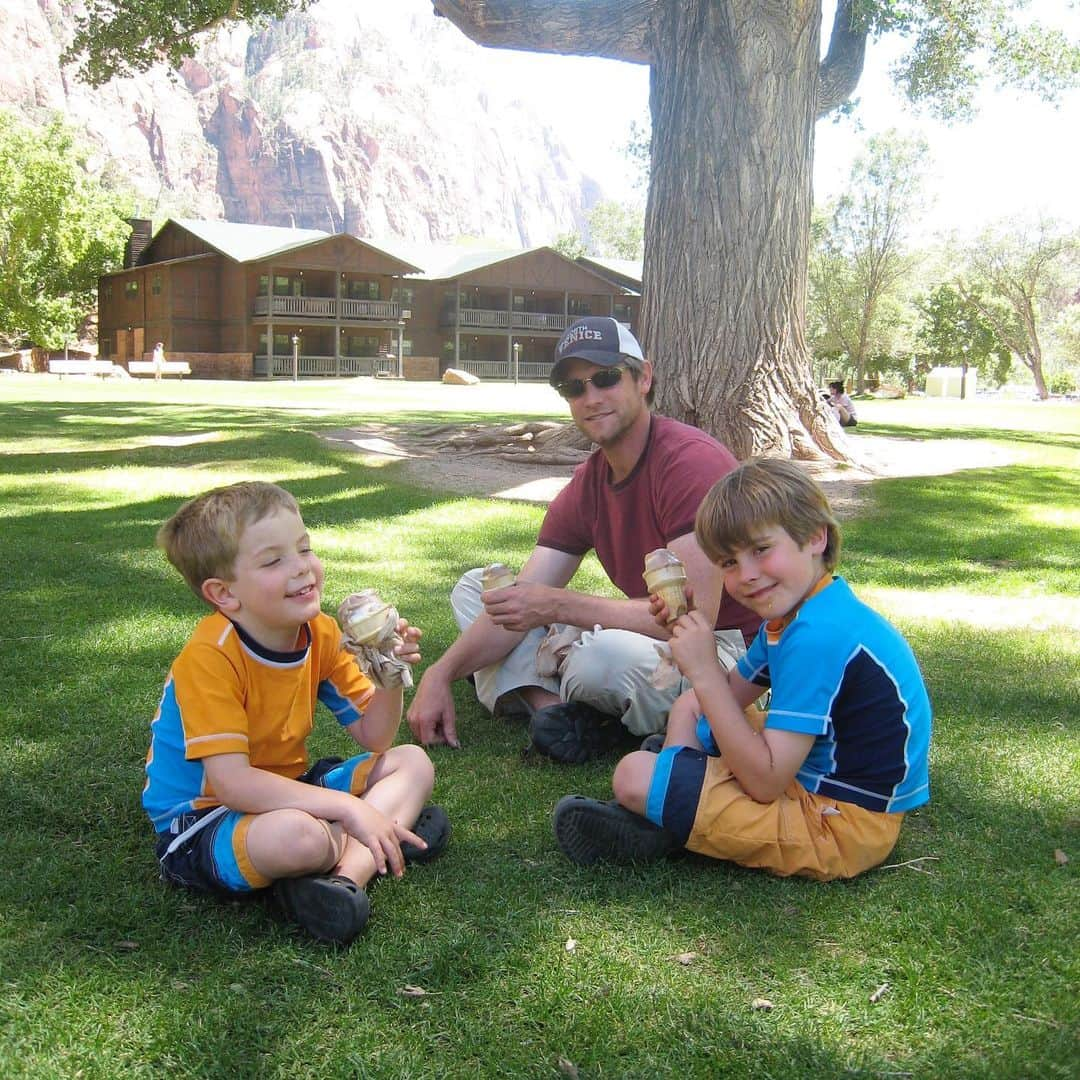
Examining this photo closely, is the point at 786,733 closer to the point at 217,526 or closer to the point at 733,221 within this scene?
the point at 217,526

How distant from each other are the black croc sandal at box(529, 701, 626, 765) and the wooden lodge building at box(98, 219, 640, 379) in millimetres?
42835

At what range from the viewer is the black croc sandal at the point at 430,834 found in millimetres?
2926

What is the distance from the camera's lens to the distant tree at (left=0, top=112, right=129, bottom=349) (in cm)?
5062

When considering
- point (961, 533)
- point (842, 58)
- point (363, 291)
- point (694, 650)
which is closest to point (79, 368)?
point (363, 291)

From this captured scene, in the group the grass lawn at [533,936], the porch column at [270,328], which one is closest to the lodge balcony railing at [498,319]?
the porch column at [270,328]

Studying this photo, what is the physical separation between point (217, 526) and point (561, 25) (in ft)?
33.8

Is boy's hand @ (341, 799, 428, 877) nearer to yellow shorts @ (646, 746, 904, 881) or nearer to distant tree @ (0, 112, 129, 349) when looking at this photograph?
yellow shorts @ (646, 746, 904, 881)

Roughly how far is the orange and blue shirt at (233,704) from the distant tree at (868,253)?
55186 millimetres

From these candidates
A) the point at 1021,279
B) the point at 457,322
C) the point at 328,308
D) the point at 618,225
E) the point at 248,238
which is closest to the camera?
the point at 328,308

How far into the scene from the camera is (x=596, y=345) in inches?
147

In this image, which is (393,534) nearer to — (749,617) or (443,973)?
(749,617)

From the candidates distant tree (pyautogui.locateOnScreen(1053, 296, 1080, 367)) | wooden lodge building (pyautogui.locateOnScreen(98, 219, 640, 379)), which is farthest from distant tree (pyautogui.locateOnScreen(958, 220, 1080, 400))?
wooden lodge building (pyautogui.locateOnScreen(98, 219, 640, 379))

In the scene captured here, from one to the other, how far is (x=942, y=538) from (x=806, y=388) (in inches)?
109

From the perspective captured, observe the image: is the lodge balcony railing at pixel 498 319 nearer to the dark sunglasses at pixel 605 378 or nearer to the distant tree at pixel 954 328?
the distant tree at pixel 954 328
